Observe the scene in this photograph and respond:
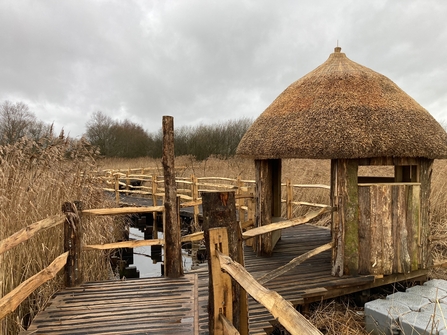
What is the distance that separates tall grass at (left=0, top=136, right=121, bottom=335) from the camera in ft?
11.9

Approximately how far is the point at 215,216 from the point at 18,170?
9.24 feet

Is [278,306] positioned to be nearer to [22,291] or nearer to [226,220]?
[226,220]

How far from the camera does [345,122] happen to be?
15.1ft

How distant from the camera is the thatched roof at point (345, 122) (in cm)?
446

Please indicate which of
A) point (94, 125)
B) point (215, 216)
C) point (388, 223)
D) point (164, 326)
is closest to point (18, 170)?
point (164, 326)

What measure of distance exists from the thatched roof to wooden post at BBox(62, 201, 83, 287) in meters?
2.67

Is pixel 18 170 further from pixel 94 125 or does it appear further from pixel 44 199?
pixel 94 125

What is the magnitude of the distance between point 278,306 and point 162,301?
2554mm

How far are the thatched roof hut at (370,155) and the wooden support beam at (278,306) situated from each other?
9.12ft

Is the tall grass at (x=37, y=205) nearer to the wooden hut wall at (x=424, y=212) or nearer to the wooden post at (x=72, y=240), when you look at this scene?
the wooden post at (x=72, y=240)

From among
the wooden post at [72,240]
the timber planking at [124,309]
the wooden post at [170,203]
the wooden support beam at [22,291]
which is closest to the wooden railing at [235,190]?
the wooden post at [170,203]

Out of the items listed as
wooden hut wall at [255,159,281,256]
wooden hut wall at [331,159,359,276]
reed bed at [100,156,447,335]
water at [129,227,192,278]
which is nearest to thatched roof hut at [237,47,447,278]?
wooden hut wall at [331,159,359,276]

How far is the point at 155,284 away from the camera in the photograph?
4.43 metres

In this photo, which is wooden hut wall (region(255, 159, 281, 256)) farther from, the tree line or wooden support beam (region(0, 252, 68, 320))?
the tree line
